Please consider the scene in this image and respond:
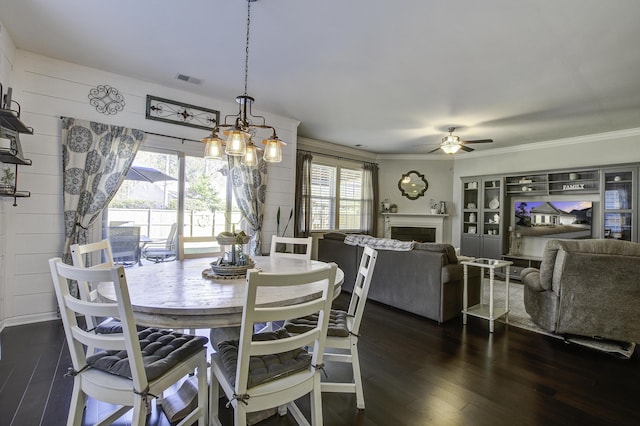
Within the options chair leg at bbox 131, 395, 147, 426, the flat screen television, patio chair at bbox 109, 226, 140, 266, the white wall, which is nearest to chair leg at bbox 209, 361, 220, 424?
chair leg at bbox 131, 395, 147, 426

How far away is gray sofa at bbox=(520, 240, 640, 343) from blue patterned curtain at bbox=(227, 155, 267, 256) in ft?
12.0

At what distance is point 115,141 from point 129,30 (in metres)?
1.33

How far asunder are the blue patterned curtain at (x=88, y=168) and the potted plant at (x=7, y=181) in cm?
40

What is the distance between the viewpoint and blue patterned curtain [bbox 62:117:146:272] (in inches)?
124

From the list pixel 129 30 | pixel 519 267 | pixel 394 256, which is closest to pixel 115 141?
pixel 129 30

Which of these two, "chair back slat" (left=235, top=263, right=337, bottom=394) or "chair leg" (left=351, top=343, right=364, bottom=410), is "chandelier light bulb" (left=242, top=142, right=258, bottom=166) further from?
"chair leg" (left=351, top=343, right=364, bottom=410)

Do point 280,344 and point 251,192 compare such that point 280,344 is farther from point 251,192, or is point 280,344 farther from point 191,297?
point 251,192

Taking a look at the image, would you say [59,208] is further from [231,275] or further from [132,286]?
[231,275]

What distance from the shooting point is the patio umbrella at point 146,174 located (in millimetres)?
3641

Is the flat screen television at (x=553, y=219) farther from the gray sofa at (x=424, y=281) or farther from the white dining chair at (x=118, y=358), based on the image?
the white dining chair at (x=118, y=358)

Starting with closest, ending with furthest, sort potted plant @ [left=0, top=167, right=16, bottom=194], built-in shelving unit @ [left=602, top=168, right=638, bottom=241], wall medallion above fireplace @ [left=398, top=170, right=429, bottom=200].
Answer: potted plant @ [left=0, top=167, right=16, bottom=194] → built-in shelving unit @ [left=602, top=168, right=638, bottom=241] → wall medallion above fireplace @ [left=398, top=170, right=429, bottom=200]

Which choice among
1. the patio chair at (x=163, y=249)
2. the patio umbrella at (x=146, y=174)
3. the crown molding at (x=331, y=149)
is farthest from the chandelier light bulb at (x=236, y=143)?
the crown molding at (x=331, y=149)

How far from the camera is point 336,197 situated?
6562mm

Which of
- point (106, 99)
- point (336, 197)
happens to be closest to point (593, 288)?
point (336, 197)
